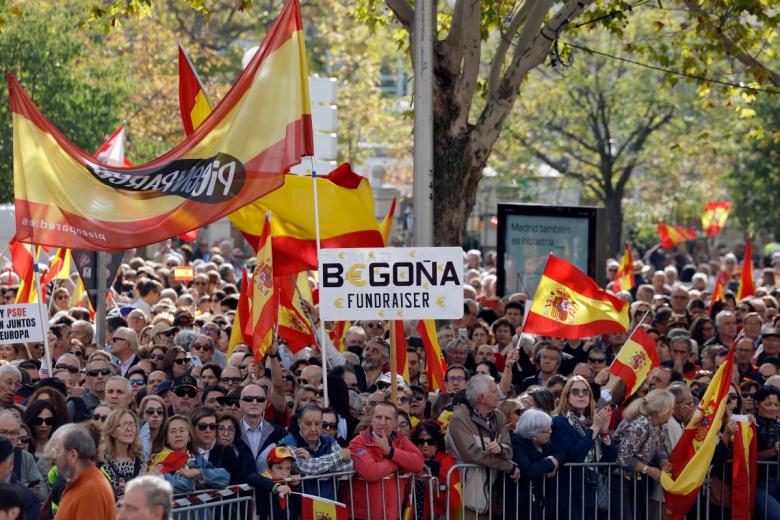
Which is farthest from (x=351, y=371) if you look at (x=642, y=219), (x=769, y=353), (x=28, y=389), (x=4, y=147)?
(x=642, y=219)

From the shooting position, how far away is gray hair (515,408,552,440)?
34.4ft

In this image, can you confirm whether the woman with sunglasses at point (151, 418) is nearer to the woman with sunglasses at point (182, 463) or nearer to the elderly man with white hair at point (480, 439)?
the woman with sunglasses at point (182, 463)

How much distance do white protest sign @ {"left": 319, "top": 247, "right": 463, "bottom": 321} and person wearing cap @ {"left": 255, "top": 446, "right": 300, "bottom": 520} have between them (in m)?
1.35

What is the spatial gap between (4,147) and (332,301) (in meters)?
22.4

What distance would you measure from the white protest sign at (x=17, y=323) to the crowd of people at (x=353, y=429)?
250 mm

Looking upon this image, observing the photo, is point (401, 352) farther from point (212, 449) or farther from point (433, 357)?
point (212, 449)

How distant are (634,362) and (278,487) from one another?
366cm

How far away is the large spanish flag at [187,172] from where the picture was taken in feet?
35.5

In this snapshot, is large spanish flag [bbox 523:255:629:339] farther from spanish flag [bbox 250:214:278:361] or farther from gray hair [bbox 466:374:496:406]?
gray hair [bbox 466:374:496:406]

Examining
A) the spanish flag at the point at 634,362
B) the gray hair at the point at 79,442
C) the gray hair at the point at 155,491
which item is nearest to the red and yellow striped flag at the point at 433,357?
the spanish flag at the point at 634,362

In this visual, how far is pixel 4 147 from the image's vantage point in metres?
31.7

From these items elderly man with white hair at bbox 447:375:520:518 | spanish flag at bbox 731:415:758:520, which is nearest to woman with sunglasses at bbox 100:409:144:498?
elderly man with white hair at bbox 447:375:520:518

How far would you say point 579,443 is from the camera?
1074 cm

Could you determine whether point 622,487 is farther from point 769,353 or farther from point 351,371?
point 769,353
